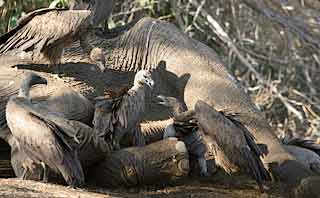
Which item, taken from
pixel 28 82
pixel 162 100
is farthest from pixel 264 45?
pixel 28 82

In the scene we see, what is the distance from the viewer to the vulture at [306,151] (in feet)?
16.4

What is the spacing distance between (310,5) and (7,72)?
7302mm

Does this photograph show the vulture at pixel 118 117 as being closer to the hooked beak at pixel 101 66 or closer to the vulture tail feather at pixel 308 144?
the hooked beak at pixel 101 66

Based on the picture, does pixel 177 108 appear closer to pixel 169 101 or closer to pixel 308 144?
pixel 169 101

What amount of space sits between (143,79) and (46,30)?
78 centimetres

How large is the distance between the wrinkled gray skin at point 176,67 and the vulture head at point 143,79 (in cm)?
37

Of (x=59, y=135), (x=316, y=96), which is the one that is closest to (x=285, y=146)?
(x=59, y=135)

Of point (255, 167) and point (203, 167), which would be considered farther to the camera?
point (203, 167)

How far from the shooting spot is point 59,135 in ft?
13.8

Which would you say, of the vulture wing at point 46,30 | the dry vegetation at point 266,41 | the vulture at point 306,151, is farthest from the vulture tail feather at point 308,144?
the dry vegetation at point 266,41

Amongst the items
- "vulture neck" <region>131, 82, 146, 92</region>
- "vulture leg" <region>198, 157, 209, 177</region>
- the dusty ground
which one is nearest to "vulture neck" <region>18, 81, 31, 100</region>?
the dusty ground

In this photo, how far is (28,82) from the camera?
471 centimetres

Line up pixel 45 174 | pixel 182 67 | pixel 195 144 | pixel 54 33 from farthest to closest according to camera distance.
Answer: pixel 182 67
pixel 54 33
pixel 195 144
pixel 45 174

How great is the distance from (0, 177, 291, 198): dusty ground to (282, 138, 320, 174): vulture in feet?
1.29
